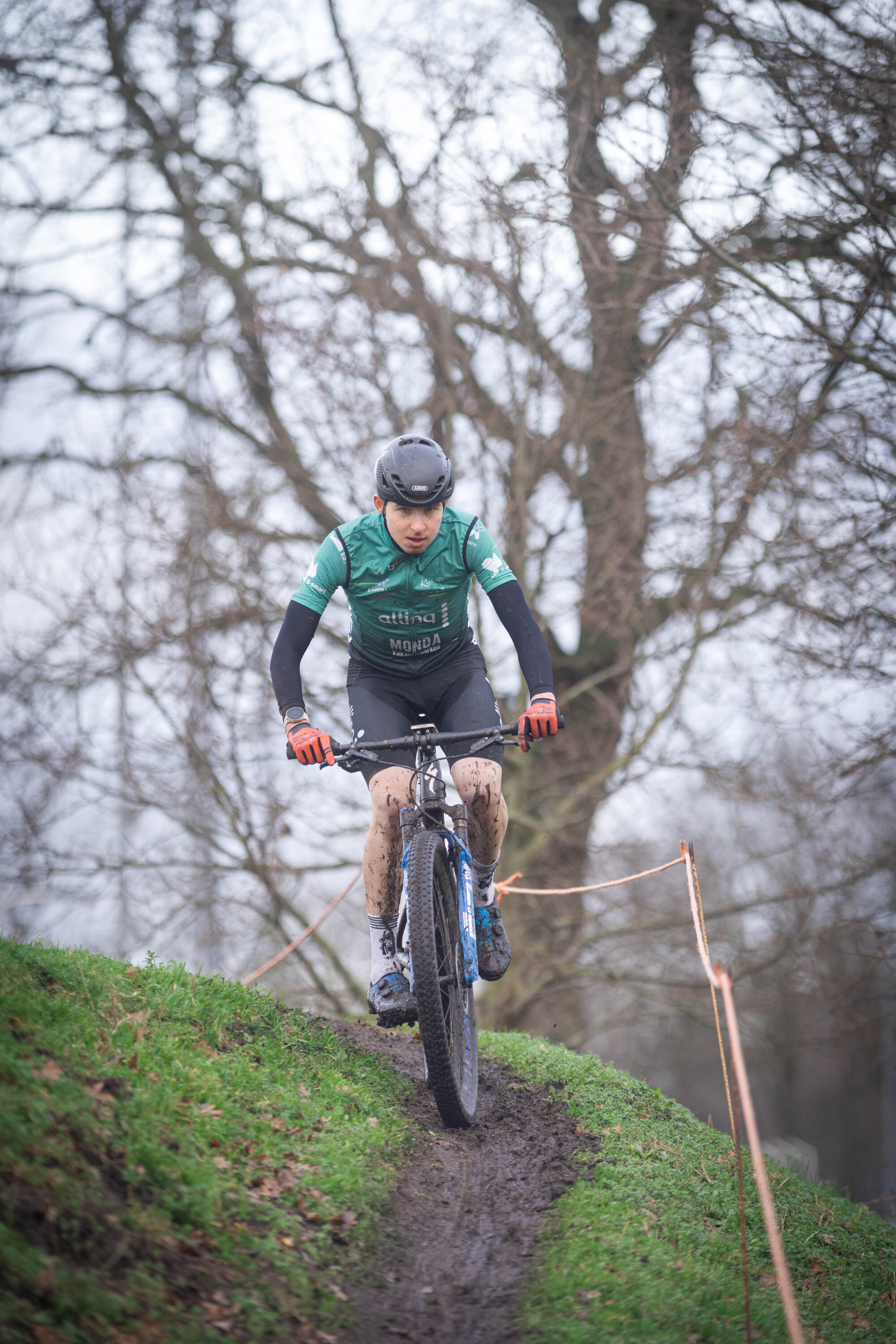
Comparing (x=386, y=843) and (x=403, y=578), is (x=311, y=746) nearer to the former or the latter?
(x=386, y=843)

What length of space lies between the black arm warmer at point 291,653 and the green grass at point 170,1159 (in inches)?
56.3

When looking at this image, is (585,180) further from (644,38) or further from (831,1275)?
(831,1275)

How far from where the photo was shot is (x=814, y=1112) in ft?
139

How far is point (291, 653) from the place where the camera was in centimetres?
498

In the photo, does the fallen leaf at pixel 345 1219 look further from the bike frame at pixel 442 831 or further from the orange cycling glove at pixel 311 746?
the orange cycling glove at pixel 311 746

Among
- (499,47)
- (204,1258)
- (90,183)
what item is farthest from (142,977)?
(90,183)

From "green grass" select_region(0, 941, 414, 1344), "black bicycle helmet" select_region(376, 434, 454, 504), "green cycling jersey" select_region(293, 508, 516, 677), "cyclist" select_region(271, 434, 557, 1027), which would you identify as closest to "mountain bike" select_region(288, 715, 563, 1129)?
"cyclist" select_region(271, 434, 557, 1027)

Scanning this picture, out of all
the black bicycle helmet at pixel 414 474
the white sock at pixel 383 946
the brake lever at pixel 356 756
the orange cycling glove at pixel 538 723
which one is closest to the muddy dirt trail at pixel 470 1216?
the white sock at pixel 383 946

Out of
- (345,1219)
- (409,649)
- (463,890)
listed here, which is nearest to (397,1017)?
(463,890)

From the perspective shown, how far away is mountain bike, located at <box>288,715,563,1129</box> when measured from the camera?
4371mm

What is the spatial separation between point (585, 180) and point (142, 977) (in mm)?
7666

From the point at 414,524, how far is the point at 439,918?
6.01 feet

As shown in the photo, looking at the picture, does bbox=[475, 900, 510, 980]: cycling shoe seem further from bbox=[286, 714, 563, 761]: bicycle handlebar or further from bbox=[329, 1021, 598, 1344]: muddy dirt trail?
bbox=[286, 714, 563, 761]: bicycle handlebar

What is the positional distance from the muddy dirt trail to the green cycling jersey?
2281 millimetres
